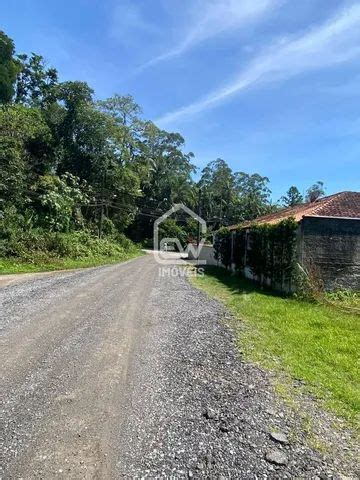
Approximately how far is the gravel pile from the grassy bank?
1363cm

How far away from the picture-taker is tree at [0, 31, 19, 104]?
35781 millimetres

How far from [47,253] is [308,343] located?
1771 centimetres

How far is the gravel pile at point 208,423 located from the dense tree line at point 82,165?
1946 centimetres

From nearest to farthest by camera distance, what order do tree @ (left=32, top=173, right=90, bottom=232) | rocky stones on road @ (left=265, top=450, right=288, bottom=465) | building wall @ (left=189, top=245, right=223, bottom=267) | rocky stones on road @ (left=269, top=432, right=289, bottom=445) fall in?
rocky stones on road @ (left=265, top=450, right=288, bottom=465), rocky stones on road @ (left=269, top=432, right=289, bottom=445), tree @ (left=32, top=173, right=90, bottom=232), building wall @ (left=189, top=245, right=223, bottom=267)

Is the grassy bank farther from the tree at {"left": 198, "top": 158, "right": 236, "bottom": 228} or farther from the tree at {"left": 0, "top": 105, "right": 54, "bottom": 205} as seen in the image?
the tree at {"left": 198, "top": 158, "right": 236, "bottom": 228}

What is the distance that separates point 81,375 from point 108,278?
11.5 meters

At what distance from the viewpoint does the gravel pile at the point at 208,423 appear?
348cm

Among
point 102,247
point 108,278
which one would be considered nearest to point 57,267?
point 108,278

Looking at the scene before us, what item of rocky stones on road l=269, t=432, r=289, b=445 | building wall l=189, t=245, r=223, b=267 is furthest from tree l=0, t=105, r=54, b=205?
rocky stones on road l=269, t=432, r=289, b=445

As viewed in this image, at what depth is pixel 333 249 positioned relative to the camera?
14.2m

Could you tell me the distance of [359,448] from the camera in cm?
392

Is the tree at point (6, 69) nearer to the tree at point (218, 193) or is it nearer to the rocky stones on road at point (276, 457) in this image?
the tree at point (218, 193)

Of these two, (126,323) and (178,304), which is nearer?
(126,323)

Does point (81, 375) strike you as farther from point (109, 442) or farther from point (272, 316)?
point (272, 316)
